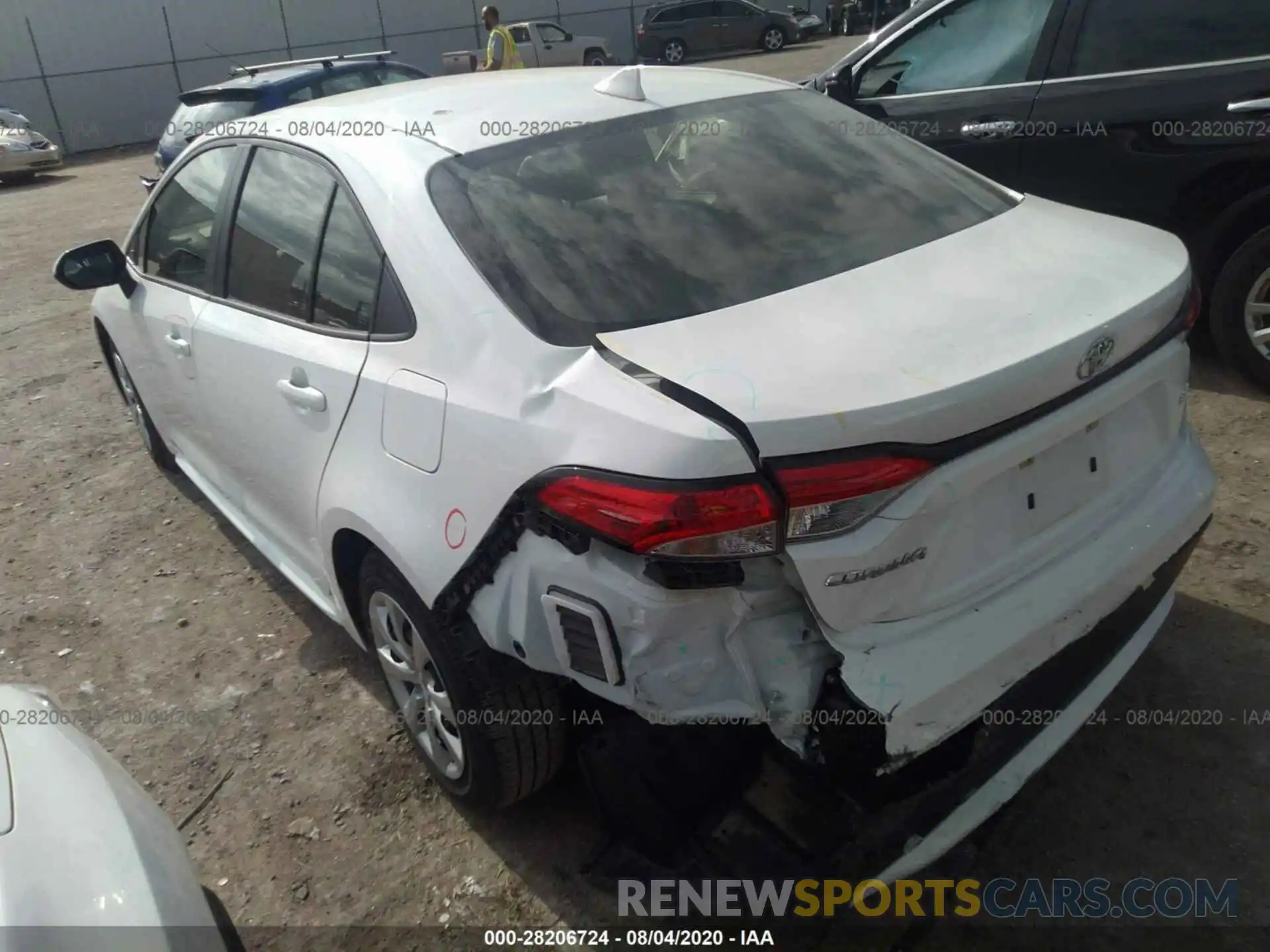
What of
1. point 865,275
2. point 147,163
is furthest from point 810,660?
point 147,163

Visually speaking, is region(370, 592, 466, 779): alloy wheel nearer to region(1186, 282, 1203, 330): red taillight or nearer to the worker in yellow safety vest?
region(1186, 282, 1203, 330): red taillight

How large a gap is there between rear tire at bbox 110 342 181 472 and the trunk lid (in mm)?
3483

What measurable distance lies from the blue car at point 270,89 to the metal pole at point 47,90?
569 inches

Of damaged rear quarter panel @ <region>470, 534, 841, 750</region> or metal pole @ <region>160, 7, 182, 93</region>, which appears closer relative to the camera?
damaged rear quarter panel @ <region>470, 534, 841, 750</region>

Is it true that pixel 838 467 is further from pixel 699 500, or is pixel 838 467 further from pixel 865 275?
pixel 865 275

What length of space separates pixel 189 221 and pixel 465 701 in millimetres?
2227

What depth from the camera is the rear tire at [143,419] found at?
462cm

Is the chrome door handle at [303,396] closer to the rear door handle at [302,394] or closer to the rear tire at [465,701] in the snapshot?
the rear door handle at [302,394]

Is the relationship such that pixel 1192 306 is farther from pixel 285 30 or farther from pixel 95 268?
pixel 285 30

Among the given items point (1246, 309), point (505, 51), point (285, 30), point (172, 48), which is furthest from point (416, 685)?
point (285, 30)

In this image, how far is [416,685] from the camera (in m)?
2.60

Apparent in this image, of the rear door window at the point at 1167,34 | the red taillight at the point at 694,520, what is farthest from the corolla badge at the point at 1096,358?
the rear door window at the point at 1167,34

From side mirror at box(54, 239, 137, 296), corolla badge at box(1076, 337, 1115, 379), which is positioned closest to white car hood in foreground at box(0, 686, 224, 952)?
corolla badge at box(1076, 337, 1115, 379)

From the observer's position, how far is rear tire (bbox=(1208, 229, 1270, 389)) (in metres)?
4.12
